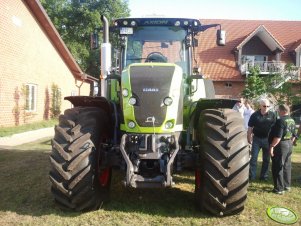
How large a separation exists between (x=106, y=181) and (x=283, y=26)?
90.4 ft

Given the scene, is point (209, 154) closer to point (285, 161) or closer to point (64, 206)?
point (64, 206)

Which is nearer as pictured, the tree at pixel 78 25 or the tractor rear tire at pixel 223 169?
the tractor rear tire at pixel 223 169

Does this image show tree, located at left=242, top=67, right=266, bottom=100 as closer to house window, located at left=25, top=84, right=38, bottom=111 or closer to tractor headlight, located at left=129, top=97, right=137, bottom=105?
house window, located at left=25, top=84, right=38, bottom=111

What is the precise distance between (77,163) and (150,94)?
1240 millimetres

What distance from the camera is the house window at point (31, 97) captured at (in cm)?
1606

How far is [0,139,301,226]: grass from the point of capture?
436cm

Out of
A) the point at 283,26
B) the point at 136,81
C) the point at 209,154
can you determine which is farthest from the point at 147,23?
the point at 283,26

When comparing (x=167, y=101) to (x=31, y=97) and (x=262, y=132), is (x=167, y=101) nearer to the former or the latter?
(x=262, y=132)

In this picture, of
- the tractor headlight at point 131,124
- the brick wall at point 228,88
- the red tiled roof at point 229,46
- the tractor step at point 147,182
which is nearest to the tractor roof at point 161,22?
the tractor headlight at point 131,124

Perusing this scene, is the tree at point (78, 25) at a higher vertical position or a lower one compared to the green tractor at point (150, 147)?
higher

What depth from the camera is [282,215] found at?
4793 mm

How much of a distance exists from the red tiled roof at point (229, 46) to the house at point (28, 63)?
1001 cm

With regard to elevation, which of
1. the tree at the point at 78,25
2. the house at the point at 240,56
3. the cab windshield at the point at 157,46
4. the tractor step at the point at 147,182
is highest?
the tree at the point at 78,25

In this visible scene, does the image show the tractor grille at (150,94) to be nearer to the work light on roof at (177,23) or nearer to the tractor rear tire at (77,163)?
the tractor rear tire at (77,163)
